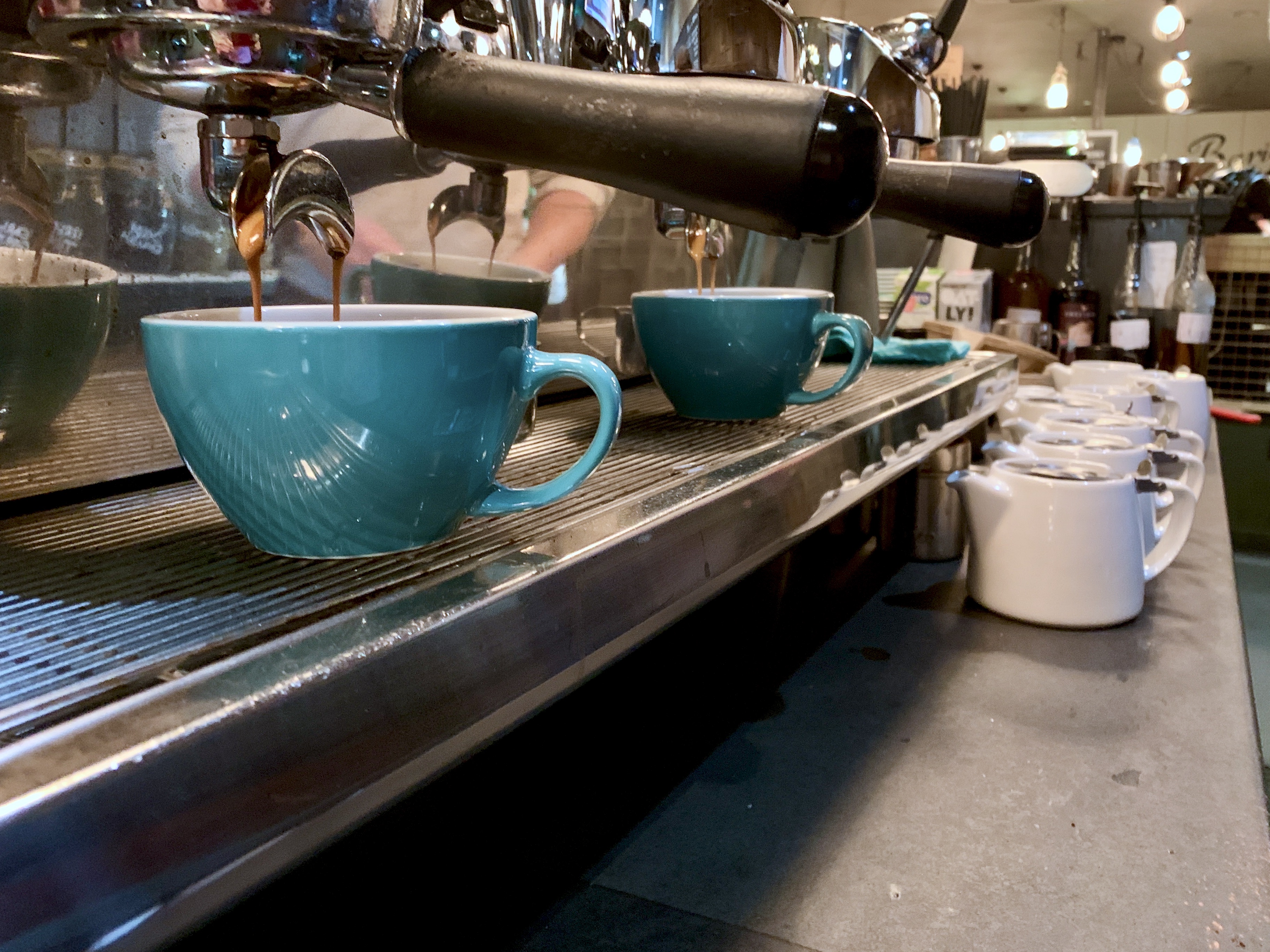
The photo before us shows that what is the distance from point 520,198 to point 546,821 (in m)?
0.34

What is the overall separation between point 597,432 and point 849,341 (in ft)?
0.95

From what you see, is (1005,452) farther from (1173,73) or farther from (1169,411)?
(1173,73)

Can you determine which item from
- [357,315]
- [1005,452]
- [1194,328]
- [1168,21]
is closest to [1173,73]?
[1168,21]

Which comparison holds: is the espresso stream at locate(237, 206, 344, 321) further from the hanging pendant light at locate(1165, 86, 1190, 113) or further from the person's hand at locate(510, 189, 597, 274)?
the hanging pendant light at locate(1165, 86, 1190, 113)

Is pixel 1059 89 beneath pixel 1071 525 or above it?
above

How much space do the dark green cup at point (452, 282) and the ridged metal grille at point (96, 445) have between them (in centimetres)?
13

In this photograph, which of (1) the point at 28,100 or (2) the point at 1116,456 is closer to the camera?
(1) the point at 28,100

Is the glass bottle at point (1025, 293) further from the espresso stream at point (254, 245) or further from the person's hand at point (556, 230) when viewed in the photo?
the espresso stream at point (254, 245)

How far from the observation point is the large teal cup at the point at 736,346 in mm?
521

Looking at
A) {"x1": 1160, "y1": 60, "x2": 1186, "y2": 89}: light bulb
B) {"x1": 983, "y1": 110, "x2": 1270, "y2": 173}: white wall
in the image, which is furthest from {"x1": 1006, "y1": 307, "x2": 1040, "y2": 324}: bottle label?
{"x1": 983, "y1": 110, "x2": 1270, "y2": 173}: white wall

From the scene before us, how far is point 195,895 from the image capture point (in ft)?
0.59

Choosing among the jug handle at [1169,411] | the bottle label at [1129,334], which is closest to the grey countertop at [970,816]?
the jug handle at [1169,411]

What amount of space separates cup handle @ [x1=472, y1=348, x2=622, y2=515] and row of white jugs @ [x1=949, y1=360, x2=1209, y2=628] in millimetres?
401

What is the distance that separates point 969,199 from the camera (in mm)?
502
